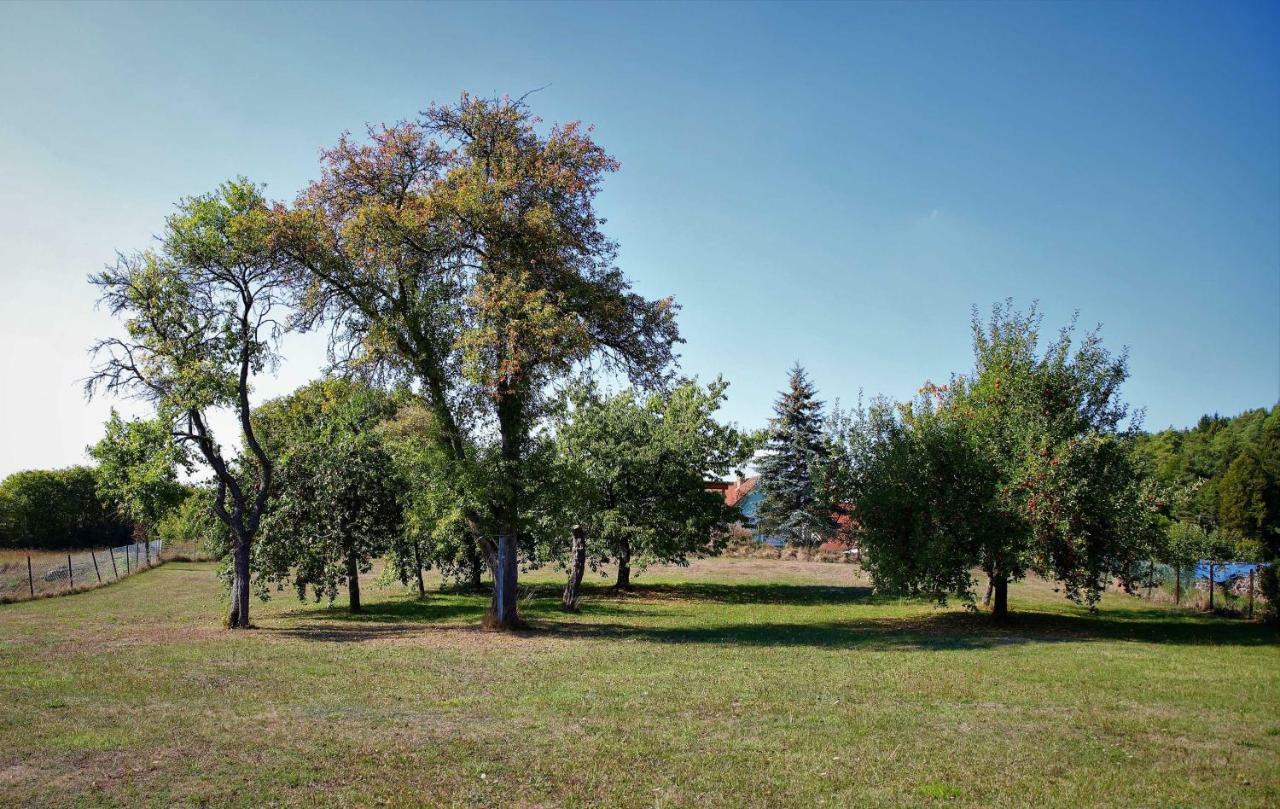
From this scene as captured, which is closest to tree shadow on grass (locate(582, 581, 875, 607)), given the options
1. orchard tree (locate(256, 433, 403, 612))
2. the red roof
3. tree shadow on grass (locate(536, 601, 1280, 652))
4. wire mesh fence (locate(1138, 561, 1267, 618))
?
tree shadow on grass (locate(536, 601, 1280, 652))

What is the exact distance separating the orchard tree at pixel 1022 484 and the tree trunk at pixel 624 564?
1362 cm

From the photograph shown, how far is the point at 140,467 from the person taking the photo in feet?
64.1

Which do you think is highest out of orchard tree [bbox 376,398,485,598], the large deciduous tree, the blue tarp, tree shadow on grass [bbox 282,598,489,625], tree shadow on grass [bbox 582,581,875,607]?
the large deciduous tree

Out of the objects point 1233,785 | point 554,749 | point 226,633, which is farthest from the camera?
point 226,633

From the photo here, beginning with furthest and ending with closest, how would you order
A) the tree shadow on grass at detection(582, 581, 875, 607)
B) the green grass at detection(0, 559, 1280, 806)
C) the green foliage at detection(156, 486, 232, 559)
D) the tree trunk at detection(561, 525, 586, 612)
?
the tree shadow on grass at detection(582, 581, 875, 607) < the tree trunk at detection(561, 525, 586, 612) < the green foliage at detection(156, 486, 232, 559) < the green grass at detection(0, 559, 1280, 806)

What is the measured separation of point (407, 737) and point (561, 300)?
1271 centimetres

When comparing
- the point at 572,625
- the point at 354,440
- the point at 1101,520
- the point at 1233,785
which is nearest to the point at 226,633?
the point at 354,440

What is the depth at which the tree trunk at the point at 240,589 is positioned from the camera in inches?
829

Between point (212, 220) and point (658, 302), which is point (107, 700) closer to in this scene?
point (212, 220)

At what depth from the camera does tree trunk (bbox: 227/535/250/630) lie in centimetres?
2105

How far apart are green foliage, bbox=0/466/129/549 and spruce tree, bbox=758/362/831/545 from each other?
1919 inches

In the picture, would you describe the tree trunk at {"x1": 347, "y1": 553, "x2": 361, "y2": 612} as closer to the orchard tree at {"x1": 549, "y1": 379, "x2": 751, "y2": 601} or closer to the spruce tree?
the orchard tree at {"x1": 549, "y1": 379, "x2": 751, "y2": 601}

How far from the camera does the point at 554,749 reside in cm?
878

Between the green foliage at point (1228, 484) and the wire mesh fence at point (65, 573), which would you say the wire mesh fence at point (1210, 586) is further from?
the wire mesh fence at point (65, 573)
